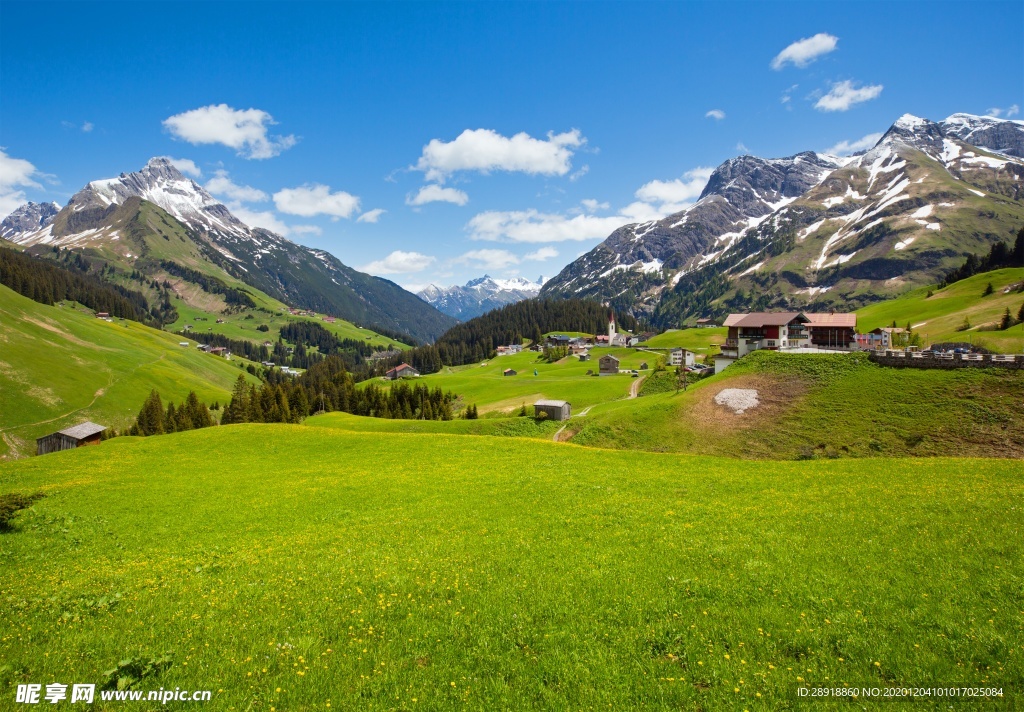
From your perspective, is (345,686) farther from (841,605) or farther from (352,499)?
(352,499)

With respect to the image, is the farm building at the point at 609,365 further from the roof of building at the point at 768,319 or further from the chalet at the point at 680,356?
the roof of building at the point at 768,319

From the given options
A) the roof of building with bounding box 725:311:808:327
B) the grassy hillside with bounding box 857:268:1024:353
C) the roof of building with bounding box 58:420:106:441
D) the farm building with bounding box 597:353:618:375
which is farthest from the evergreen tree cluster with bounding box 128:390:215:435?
the grassy hillside with bounding box 857:268:1024:353

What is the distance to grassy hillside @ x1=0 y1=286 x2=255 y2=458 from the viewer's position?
104 m

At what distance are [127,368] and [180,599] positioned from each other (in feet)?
577

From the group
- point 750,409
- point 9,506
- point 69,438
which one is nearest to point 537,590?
point 9,506

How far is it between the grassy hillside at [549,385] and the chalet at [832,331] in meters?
36.9

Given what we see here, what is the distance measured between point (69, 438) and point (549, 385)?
97.6 metres

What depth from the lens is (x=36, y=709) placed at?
8.37 meters

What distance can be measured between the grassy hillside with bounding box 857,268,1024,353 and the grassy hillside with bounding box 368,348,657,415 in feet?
239

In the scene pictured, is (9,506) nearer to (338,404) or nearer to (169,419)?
(169,419)

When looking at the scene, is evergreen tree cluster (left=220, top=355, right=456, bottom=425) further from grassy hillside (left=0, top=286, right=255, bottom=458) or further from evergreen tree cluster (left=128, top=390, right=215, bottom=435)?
grassy hillside (left=0, top=286, right=255, bottom=458)

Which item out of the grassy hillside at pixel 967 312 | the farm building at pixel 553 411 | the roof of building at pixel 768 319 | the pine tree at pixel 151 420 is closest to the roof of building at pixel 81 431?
the pine tree at pixel 151 420

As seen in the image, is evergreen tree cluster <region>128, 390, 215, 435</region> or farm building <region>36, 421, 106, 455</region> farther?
evergreen tree cluster <region>128, 390, 215, 435</region>

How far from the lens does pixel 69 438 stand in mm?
75188
